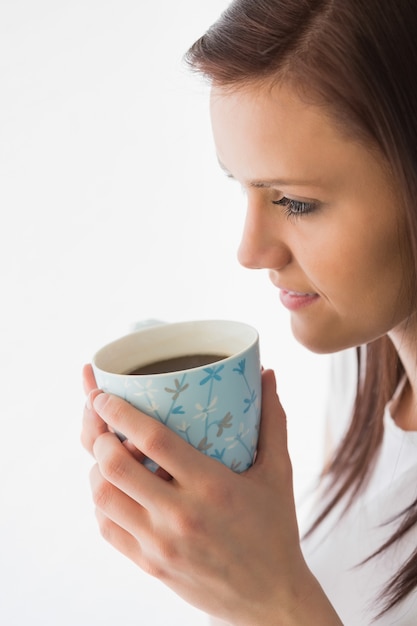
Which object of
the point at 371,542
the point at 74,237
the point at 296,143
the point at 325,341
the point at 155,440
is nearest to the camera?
the point at 155,440

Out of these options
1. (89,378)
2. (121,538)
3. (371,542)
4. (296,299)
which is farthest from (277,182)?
(371,542)

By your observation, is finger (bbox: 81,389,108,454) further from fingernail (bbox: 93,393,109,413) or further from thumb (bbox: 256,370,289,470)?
thumb (bbox: 256,370,289,470)

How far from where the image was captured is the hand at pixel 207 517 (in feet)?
2.25

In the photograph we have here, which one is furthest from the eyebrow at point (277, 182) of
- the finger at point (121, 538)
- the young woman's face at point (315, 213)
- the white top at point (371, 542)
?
the white top at point (371, 542)

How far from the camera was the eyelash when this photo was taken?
0.81m

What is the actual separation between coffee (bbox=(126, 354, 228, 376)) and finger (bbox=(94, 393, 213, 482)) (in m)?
0.11

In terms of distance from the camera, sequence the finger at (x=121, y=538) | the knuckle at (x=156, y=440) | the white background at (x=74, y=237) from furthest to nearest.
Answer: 1. the white background at (x=74, y=237)
2. the finger at (x=121, y=538)
3. the knuckle at (x=156, y=440)

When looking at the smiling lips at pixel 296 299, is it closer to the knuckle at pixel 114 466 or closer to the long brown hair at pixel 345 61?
the long brown hair at pixel 345 61

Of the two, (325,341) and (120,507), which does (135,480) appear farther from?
(325,341)

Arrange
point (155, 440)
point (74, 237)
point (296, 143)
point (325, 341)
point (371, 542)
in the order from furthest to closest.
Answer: point (74, 237) → point (371, 542) → point (325, 341) → point (296, 143) → point (155, 440)

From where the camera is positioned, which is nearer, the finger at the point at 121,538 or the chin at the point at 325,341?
the finger at the point at 121,538

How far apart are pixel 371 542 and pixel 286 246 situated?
46 centimetres

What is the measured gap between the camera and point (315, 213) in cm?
81

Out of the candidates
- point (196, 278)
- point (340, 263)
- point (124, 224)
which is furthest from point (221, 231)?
point (340, 263)
